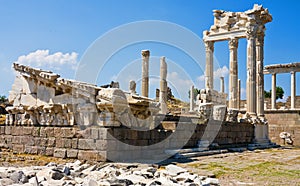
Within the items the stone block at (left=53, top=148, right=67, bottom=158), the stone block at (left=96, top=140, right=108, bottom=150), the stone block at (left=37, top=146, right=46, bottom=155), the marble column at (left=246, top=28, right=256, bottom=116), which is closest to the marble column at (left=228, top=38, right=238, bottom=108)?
the marble column at (left=246, top=28, right=256, bottom=116)

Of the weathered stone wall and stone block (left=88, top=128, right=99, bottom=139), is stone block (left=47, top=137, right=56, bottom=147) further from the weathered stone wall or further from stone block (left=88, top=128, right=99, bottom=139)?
the weathered stone wall

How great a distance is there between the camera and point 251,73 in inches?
766

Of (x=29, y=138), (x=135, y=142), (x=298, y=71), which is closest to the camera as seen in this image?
(x=135, y=142)

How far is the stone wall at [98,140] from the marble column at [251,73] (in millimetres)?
7465

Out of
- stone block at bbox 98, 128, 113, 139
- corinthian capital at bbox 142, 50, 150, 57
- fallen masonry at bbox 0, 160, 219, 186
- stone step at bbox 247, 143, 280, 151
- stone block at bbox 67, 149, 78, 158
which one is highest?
corinthian capital at bbox 142, 50, 150, 57

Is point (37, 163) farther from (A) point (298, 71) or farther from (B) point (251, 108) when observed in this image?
(A) point (298, 71)

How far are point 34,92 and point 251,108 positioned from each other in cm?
1247

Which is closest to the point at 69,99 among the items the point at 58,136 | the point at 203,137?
the point at 58,136

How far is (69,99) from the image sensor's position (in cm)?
948

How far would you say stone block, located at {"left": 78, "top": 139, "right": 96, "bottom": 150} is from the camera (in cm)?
862

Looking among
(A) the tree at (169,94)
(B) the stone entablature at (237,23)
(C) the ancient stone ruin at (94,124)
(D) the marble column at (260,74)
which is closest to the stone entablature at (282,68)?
(A) the tree at (169,94)

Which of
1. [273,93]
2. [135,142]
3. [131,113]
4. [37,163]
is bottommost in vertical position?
[37,163]

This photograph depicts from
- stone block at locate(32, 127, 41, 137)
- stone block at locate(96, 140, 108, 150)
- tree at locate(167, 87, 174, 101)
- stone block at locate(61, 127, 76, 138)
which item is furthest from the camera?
tree at locate(167, 87, 174, 101)

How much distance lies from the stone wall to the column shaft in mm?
7467
